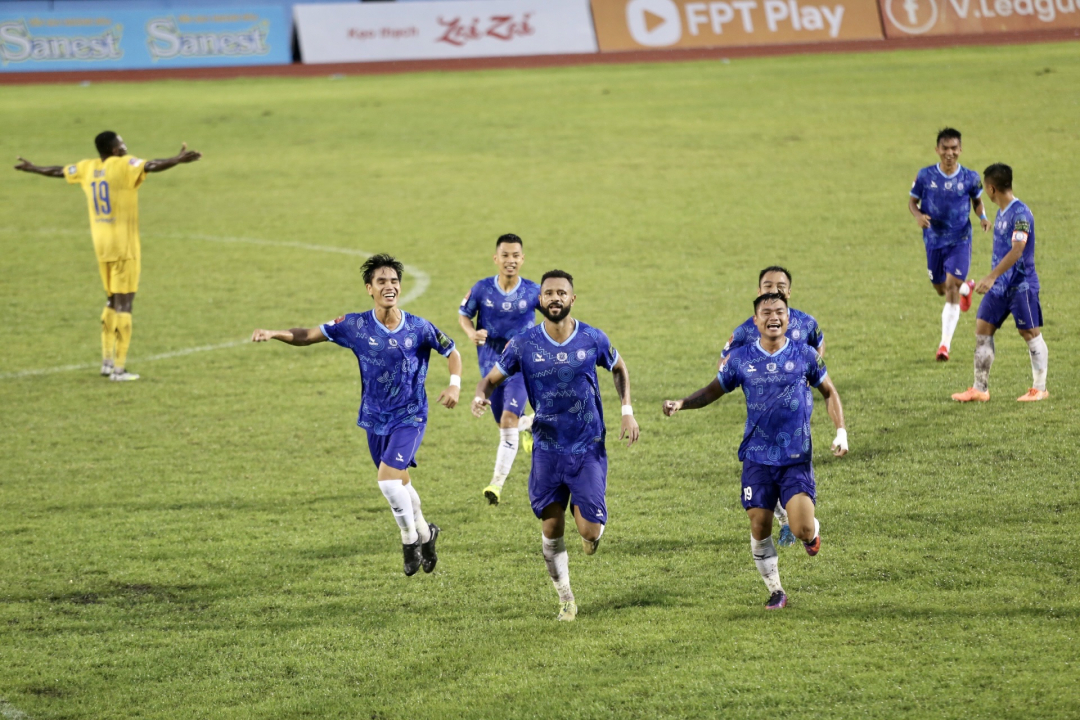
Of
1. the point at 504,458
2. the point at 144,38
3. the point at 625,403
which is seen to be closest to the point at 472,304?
the point at 504,458

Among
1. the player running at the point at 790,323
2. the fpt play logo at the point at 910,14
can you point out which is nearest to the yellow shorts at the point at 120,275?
the player running at the point at 790,323

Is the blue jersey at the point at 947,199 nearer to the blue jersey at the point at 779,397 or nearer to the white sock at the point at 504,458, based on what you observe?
the white sock at the point at 504,458

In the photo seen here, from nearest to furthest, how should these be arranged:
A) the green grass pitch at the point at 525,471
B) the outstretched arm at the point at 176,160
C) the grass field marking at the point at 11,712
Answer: the grass field marking at the point at 11,712 < the green grass pitch at the point at 525,471 < the outstretched arm at the point at 176,160

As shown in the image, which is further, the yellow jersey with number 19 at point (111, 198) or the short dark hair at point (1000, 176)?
the yellow jersey with number 19 at point (111, 198)

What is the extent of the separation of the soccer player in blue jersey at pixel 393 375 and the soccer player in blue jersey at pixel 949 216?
784 centimetres

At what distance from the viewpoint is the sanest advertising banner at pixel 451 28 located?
132 ft

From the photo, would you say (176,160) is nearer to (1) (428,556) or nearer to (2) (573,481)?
(1) (428,556)

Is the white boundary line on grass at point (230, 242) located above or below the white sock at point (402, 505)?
above

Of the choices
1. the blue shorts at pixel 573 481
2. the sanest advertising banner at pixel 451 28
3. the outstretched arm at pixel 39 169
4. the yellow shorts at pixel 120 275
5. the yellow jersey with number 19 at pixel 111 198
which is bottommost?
the blue shorts at pixel 573 481

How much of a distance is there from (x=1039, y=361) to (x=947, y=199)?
274 centimetres

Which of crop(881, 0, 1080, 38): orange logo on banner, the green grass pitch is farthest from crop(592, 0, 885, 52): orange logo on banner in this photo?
the green grass pitch

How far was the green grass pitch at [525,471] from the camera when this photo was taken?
775 centimetres

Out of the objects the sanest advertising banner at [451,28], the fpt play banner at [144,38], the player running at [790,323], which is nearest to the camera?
the player running at [790,323]

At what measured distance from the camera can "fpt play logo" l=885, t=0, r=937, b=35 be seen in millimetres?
39000
